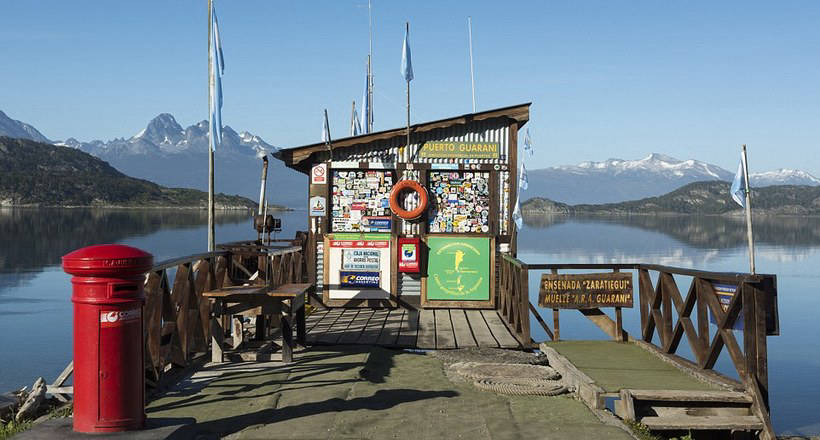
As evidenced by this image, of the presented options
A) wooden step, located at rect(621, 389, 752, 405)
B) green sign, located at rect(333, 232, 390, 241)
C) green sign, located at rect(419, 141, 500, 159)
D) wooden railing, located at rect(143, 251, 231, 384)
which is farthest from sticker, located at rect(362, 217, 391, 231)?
wooden step, located at rect(621, 389, 752, 405)

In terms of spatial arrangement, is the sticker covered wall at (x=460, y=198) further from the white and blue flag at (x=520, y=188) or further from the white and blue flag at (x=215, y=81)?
the white and blue flag at (x=215, y=81)

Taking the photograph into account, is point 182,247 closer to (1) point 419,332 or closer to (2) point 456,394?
(1) point 419,332

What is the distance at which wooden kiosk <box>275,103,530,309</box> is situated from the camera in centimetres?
1451

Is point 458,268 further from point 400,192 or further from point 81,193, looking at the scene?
point 81,193

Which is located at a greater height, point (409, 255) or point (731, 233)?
point (409, 255)

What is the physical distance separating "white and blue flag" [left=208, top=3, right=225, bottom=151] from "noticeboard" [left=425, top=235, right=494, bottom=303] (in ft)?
14.8

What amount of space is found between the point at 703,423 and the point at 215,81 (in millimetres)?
8686

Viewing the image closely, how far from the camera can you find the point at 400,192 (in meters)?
14.4

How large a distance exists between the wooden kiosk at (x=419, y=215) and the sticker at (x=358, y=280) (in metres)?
0.02

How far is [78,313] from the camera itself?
498cm

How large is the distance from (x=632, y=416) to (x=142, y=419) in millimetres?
4269

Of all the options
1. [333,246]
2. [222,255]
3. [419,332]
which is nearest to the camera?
[222,255]

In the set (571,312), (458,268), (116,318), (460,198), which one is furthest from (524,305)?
(571,312)

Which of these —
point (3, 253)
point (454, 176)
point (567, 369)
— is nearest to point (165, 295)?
point (567, 369)
